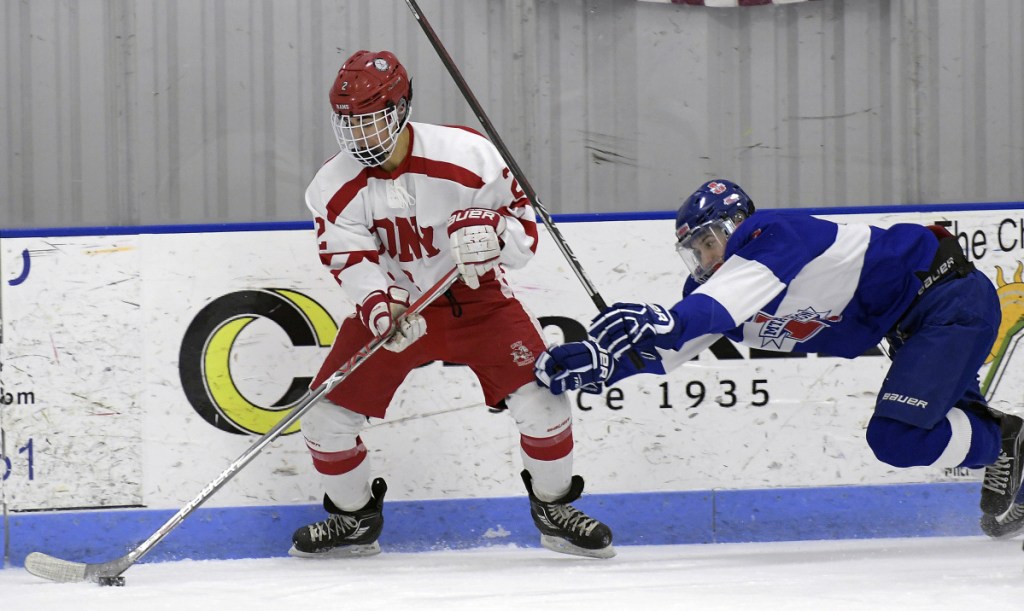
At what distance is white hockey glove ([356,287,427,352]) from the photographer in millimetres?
2723

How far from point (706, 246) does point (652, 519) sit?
95 centimetres

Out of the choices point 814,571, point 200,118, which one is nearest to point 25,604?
point 200,118

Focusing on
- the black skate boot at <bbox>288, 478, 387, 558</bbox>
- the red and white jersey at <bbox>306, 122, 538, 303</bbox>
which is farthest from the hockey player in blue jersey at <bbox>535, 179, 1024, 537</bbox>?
the black skate boot at <bbox>288, 478, 387, 558</bbox>

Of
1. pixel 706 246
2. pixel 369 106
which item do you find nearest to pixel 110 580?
pixel 369 106

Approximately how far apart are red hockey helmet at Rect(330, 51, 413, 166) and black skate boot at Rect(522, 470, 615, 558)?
0.95 meters

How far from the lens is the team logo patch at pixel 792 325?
105 inches

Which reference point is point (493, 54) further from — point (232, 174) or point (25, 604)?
point (25, 604)

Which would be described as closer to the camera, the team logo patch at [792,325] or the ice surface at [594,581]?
the ice surface at [594,581]

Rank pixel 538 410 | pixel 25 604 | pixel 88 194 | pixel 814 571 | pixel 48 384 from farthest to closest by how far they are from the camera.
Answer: pixel 88 194, pixel 48 384, pixel 538 410, pixel 814 571, pixel 25 604

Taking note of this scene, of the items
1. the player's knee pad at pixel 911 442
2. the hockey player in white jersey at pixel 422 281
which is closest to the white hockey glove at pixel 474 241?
the hockey player in white jersey at pixel 422 281

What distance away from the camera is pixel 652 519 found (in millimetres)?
3234

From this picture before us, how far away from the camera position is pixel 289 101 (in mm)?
3432

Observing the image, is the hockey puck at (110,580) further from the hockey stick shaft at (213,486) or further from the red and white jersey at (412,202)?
the red and white jersey at (412,202)

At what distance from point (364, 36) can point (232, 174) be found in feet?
1.95
